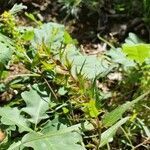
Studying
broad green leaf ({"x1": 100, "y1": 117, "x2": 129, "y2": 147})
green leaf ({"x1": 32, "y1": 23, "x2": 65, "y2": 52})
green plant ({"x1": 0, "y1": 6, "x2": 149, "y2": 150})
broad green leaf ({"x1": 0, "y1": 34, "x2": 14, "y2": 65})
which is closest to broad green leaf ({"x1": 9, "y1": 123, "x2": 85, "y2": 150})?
green plant ({"x1": 0, "y1": 6, "x2": 149, "y2": 150})

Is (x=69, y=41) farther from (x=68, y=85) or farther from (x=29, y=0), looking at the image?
(x=29, y=0)

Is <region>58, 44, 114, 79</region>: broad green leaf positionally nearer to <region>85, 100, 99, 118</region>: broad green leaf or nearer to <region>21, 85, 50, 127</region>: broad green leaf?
<region>21, 85, 50, 127</region>: broad green leaf

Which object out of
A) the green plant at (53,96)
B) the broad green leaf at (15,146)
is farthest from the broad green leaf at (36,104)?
the broad green leaf at (15,146)

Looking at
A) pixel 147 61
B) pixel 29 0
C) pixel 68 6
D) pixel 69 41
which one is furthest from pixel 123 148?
pixel 29 0

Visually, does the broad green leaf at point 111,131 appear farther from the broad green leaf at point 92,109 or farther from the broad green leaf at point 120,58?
the broad green leaf at point 120,58

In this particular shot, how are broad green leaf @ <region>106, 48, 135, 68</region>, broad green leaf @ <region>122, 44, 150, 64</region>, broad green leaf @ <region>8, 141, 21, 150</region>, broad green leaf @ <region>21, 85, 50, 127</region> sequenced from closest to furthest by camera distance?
1. broad green leaf @ <region>8, 141, 21, 150</region>
2. broad green leaf @ <region>21, 85, 50, 127</region>
3. broad green leaf @ <region>122, 44, 150, 64</region>
4. broad green leaf @ <region>106, 48, 135, 68</region>

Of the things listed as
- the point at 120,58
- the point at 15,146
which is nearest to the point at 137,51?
the point at 120,58
